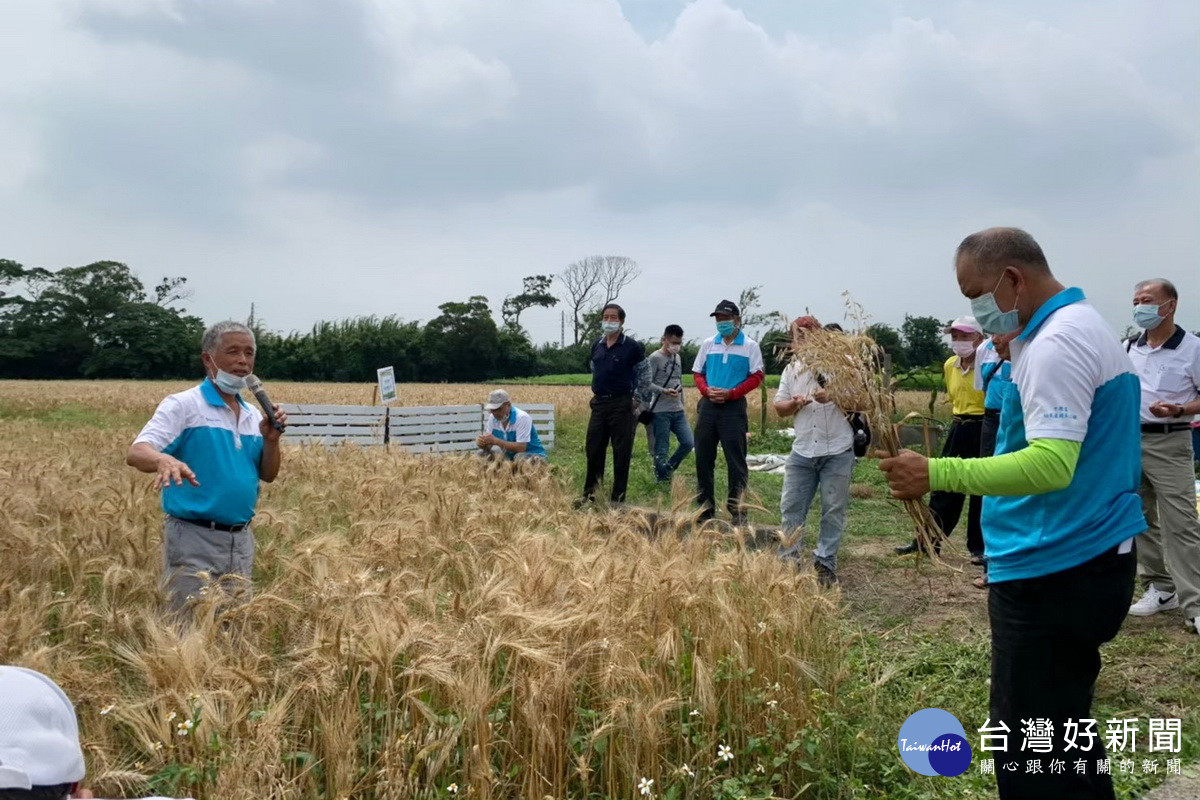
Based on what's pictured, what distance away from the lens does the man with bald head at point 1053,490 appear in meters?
2.25

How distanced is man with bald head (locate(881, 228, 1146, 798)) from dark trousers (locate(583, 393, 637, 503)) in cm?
633

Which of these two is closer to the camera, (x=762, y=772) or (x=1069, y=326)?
(x=1069, y=326)

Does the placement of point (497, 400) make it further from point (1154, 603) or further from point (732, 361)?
point (1154, 603)

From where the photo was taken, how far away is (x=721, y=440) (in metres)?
7.42

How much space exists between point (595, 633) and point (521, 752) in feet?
1.46

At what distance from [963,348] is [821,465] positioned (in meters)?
1.71

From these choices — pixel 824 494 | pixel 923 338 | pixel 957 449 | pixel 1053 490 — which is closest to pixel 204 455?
pixel 1053 490

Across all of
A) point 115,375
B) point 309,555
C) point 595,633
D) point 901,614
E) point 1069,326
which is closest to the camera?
point 1069,326

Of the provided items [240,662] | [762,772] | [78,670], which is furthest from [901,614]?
[78,670]

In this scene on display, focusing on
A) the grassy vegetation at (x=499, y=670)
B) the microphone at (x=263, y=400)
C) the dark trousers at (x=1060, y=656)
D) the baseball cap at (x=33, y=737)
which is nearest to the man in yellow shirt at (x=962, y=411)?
the grassy vegetation at (x=499, y=670)

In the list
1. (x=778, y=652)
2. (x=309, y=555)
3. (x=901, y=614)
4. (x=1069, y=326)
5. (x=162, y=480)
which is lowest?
(x=901, y=614)

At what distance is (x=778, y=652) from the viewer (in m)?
3.29

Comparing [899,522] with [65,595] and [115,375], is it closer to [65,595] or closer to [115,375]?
[65,595]

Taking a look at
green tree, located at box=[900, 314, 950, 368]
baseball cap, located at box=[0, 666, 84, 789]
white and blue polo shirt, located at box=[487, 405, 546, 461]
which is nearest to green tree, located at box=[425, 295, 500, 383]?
green tree, located at box=[900, 314, 950, 368]
